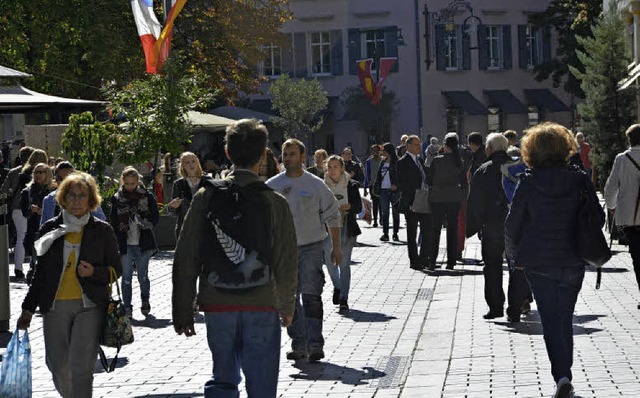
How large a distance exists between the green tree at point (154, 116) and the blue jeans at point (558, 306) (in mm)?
16826

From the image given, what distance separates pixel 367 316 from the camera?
15227 millimetres

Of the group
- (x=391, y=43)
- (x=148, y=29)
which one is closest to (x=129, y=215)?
(x=148, y=29)

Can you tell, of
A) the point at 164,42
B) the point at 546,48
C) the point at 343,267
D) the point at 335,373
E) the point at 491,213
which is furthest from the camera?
the point at 546,48

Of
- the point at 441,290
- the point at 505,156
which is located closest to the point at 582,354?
the point at 505,156

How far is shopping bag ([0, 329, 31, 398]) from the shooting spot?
898 centimetres

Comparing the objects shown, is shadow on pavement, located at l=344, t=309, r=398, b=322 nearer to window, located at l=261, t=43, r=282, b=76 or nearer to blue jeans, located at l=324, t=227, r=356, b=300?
blue jeans, located at l=324, t=227, r=356, b=300

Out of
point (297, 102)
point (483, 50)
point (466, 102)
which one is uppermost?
point (483, 50)

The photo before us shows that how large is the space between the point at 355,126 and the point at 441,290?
173ft

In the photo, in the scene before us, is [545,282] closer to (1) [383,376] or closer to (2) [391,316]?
(1) [383,376]

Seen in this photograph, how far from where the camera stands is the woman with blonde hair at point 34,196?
19.0 meters

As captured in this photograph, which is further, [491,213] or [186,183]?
[186,183]

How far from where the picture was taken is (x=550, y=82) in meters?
73.4

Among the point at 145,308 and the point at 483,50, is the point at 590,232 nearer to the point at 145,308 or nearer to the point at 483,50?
the point at 145,308

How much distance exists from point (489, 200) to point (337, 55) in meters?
56.8
